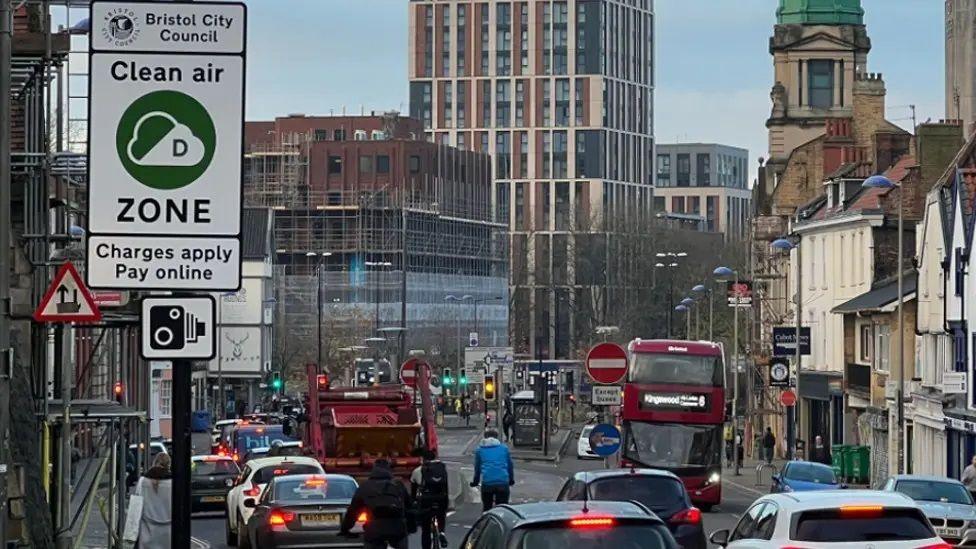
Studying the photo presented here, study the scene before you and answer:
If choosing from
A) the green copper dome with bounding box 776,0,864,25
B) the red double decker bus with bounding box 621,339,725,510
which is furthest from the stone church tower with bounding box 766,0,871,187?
the red double decker bus with bounding box 621,339,725,510

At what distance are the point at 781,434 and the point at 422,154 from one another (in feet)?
267

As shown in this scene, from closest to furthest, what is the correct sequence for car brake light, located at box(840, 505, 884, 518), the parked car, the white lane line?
car brake light, located at box(840, 505, 884, 518), the parked car, the white lane line

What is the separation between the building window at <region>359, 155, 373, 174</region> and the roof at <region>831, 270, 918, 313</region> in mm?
90835

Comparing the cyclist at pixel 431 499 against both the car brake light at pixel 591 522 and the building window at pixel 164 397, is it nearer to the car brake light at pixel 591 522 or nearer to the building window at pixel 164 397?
the car brake light at pixel 591 522

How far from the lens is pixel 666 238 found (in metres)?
152

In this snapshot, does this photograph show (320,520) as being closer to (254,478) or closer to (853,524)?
→ (254,478)

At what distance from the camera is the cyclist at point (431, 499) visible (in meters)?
29.3

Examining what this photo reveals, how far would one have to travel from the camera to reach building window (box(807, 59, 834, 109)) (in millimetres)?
111375

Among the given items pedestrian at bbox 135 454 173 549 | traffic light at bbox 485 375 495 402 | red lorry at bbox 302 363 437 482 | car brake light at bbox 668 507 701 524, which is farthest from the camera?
traffic light at bbox 485 375 495 402

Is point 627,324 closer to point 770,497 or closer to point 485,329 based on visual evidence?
point 485,329

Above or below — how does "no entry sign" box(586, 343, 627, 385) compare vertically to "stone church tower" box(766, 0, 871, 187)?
below

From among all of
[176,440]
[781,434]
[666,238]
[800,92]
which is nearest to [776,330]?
[781,434]

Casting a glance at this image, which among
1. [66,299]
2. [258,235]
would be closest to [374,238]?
[258,235]

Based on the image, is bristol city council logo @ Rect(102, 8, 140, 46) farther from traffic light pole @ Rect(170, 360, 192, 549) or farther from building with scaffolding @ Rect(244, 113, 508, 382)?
building with scaffolding @ Rect(244, 113, 508, 382)
